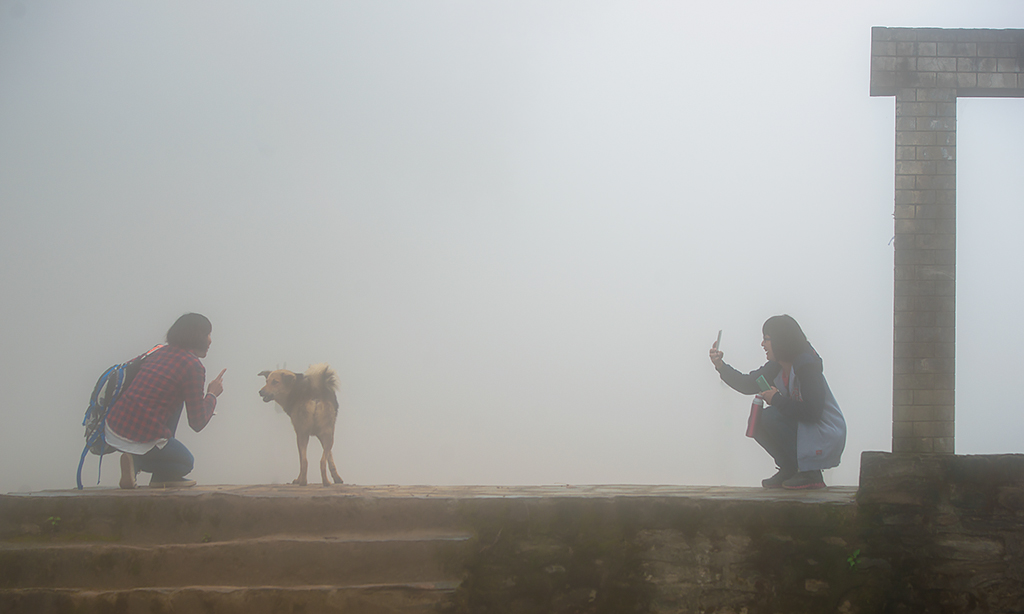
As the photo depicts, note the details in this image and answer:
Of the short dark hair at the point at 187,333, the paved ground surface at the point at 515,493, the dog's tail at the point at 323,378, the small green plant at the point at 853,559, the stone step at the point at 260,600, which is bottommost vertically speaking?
the stone step at the point at 260,600

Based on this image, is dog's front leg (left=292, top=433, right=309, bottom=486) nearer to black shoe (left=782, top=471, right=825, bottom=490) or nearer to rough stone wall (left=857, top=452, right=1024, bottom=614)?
black shoe (left=782, top=471, right=825, bottom=490)

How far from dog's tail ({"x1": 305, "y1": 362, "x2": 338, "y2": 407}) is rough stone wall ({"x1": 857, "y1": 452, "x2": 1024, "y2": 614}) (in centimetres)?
374

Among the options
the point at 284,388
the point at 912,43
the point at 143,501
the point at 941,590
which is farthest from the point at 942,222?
the point at 143,501

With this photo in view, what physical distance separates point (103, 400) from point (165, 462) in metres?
0.64

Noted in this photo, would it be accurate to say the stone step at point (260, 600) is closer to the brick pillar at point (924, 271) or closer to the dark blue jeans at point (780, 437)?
the dark blue jeans at point (780, 437)

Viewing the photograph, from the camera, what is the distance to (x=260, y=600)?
402 centimetres

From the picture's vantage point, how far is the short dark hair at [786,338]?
4.82 m

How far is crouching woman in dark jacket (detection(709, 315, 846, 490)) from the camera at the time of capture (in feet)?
15.1

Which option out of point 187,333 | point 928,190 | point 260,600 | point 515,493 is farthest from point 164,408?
point 928,190

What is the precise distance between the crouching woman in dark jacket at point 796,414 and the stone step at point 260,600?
2.49 metres

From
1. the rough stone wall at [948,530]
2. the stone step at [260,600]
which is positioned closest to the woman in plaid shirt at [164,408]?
the stone step at [260,600]

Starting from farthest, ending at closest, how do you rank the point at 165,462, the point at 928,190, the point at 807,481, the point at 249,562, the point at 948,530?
the point at 165,462, the point at 807,481, the point at 928,190, the point at 249,562, the point at 948,530

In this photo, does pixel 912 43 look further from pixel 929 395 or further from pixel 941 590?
pixel 941 590

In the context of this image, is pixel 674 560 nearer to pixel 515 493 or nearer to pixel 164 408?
pixel 515 493
